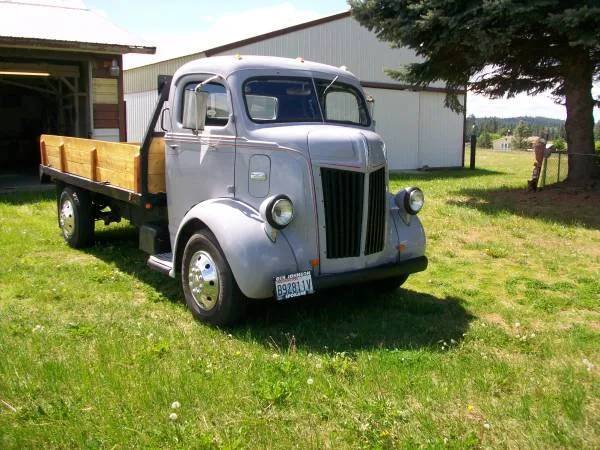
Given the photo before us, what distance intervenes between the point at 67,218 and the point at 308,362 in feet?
17.5

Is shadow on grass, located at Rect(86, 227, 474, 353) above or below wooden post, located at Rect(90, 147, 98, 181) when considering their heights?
below

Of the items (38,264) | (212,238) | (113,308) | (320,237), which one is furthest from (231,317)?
(38,264)

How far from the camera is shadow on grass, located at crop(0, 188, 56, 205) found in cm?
1208

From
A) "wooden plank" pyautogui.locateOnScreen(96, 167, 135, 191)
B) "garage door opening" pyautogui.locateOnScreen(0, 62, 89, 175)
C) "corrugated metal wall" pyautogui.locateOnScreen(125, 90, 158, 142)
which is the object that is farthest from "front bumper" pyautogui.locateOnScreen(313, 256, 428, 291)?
"corrugated metal wall" pyautogui.locateOnScreen(125, 90, 158, 142)

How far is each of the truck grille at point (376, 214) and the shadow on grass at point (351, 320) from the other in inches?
25.7

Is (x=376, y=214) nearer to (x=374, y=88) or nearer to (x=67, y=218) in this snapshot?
(x=67, y=218)

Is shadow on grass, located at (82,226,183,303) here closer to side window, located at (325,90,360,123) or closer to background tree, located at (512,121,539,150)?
side window, located at (325,90,360,123)

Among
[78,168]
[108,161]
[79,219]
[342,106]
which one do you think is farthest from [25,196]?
[342,106]

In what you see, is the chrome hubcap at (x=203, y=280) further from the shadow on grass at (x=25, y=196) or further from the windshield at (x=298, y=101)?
the shadow on grass at (x=25, y=196)

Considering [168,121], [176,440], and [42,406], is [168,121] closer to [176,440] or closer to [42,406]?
[42,406]

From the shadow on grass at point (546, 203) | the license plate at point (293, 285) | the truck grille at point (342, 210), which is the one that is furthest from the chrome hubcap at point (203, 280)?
the shadow on grass at point (546, 203)

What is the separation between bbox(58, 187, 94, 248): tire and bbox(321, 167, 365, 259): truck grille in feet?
14.2

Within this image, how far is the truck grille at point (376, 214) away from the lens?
17.6 ft

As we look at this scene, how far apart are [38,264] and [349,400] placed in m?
4.94
